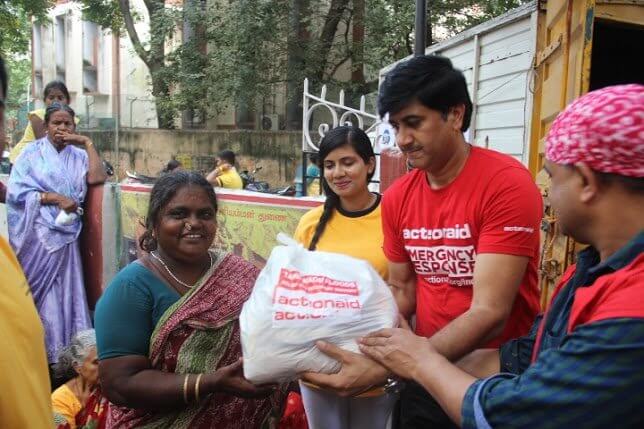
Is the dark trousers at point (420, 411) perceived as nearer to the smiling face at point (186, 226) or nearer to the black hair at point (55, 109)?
the smiling face at point (186, 226)

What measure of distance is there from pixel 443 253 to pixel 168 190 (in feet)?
3.16

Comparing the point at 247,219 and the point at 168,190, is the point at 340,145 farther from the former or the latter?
the point at 247,219

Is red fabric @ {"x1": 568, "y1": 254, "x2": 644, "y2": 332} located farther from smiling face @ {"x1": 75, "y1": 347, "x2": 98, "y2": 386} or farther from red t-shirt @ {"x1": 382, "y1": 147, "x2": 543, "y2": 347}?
smiling face @ {"x1": 75, "y1": 347, "x2": 98, "y2": 386}

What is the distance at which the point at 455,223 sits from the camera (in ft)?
6.95

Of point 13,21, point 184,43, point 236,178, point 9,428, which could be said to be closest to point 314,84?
point 184,43

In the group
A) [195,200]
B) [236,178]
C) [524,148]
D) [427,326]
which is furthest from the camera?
[236,178]

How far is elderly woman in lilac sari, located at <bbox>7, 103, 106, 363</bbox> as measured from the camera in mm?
4500

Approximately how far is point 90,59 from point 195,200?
2641 centimetres

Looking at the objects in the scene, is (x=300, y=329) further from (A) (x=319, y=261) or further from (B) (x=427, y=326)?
(B) (x=427, y=326)

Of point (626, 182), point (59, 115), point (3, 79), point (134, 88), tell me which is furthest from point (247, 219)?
point (134, 88)

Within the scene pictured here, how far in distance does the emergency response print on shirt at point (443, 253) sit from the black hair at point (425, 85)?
41 cm

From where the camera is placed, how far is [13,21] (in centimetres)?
1712

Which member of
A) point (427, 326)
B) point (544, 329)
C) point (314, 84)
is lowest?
point (427, 326)

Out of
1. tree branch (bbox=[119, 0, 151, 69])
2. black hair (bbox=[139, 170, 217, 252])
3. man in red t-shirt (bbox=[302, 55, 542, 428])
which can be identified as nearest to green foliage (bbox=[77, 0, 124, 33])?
tree branch (bbox=[119, 0, 151, 69])
